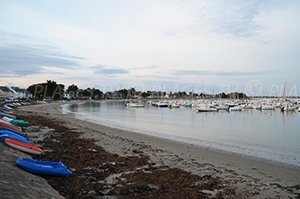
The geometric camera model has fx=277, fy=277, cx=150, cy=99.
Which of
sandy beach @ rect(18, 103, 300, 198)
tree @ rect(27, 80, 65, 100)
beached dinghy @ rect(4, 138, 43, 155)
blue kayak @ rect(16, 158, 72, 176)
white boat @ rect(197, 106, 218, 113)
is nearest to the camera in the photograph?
sandy beach @ rect(18, 103, 300, 198)

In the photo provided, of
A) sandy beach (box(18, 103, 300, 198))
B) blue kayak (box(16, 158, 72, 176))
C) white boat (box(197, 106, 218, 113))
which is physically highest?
blue kayak (box(16, 158, 72, 176))

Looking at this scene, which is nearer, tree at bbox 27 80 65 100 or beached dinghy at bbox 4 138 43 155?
beached dinghy at bbox 4 138 43 155

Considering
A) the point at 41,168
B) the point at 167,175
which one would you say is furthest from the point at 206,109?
the point at 41,168

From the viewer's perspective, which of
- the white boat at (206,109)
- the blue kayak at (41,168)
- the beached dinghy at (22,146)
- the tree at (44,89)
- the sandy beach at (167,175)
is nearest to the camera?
the sandy beach at (167,175)

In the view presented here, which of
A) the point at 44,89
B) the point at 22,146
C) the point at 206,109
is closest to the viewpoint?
the point at 22,146

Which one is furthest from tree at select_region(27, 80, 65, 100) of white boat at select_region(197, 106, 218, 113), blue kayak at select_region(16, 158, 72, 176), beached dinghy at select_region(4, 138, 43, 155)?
blue kayak at select_region(16, 158, 72, 176)

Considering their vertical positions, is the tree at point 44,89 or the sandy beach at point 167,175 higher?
the tree at point 44,89

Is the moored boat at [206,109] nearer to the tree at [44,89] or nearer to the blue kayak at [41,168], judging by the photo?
the blue kayak at [41,168]

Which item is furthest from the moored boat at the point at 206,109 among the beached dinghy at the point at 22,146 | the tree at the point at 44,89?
the tree at the point at 44,89

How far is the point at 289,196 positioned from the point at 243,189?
1.38m

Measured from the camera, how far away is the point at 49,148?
14477 millimetres

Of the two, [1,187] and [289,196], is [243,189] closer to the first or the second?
[289,196]

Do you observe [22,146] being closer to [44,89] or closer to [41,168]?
[41,168]

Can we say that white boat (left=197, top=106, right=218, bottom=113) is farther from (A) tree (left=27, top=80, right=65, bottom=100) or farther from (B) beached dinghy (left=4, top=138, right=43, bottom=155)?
(A) tree (left=27, top=80, right=65, bottom=100)
